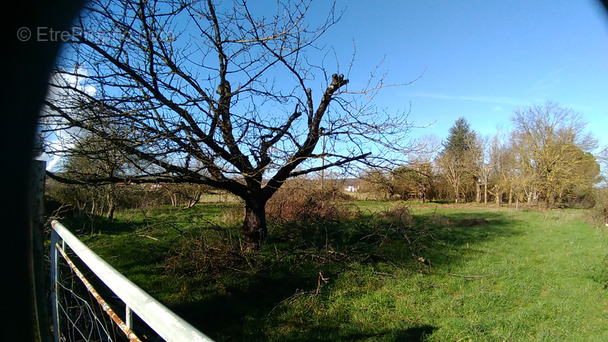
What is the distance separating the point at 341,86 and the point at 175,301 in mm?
5044

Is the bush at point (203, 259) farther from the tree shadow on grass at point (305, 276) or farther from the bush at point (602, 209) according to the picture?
the bush at point (602, 209)

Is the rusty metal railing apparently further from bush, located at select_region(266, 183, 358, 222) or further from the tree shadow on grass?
bush, located at select_region(266, 183, 358, 222)

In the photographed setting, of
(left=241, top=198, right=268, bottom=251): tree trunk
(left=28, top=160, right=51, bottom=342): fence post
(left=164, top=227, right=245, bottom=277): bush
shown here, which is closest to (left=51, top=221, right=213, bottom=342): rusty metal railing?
(left=28, top=160, right=51, bottom=342): fence post

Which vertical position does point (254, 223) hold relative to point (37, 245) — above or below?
below

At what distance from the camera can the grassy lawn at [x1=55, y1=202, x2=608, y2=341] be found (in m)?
4.12

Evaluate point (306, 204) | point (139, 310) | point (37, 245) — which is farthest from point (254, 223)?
point (139, 310)

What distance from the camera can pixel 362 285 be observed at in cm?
Result: 565

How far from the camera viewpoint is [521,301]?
5090 mm

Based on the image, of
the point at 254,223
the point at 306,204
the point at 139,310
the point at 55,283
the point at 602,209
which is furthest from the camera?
the point at 602,209

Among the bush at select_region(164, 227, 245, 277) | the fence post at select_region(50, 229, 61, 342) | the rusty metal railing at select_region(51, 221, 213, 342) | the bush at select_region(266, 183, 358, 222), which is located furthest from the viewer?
the bush at select_region(266, 183, 358, 222)

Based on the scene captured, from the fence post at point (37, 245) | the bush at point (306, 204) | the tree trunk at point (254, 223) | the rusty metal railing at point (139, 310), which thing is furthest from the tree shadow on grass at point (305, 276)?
the rusty metal railing at point (139, 310)

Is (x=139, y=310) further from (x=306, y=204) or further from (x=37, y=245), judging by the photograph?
(x=306, y=204)

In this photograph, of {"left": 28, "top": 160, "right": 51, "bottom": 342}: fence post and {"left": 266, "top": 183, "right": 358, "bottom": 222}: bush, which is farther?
{"left": 266, "top": 183, "right": 358, "bottom": 222}: bush

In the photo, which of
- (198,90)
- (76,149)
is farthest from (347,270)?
(76,149)
